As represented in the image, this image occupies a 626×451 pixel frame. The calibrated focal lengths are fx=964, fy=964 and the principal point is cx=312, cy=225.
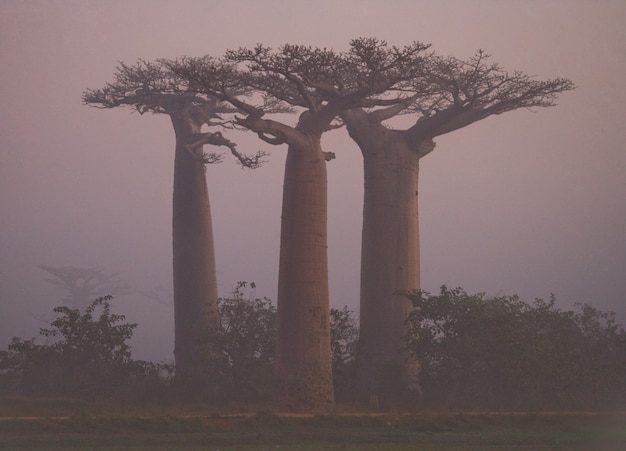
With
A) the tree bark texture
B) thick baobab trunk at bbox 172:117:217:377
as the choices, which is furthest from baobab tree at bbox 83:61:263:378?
the tree bark texture

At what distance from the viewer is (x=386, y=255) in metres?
15.9

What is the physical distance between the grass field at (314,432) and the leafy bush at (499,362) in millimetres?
1549

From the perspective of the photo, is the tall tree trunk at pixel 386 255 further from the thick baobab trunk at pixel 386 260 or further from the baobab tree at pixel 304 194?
the baobab tree at pixel 304 194

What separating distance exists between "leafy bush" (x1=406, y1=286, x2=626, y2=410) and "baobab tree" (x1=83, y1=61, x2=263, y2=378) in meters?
4.93

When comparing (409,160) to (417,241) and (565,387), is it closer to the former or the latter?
(417,241)

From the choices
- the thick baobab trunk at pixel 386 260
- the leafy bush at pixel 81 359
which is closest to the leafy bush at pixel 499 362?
the thick baobab trunk at pixel 386 260

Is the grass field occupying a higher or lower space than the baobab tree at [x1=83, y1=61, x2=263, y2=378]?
lower

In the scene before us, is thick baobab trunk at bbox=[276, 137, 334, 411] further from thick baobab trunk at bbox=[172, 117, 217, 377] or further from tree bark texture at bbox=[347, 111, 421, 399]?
thick baobab trunk at bbox=[172, 117, 217, 377]

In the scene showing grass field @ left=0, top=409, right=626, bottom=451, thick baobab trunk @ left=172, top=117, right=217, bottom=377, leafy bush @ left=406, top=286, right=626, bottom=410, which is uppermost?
thick baobab trunk @ left=172, top=117, right=217, bottom=377

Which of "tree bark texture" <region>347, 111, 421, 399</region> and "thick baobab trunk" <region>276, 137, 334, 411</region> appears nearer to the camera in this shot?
"thick baobab trunk" <region>276, 137, 334, 411</region>

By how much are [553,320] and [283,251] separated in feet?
16.1

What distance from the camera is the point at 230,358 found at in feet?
51.7

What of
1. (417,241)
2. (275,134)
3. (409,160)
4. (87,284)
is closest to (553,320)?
(417,241)

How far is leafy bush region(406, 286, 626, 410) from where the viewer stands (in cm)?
1412
